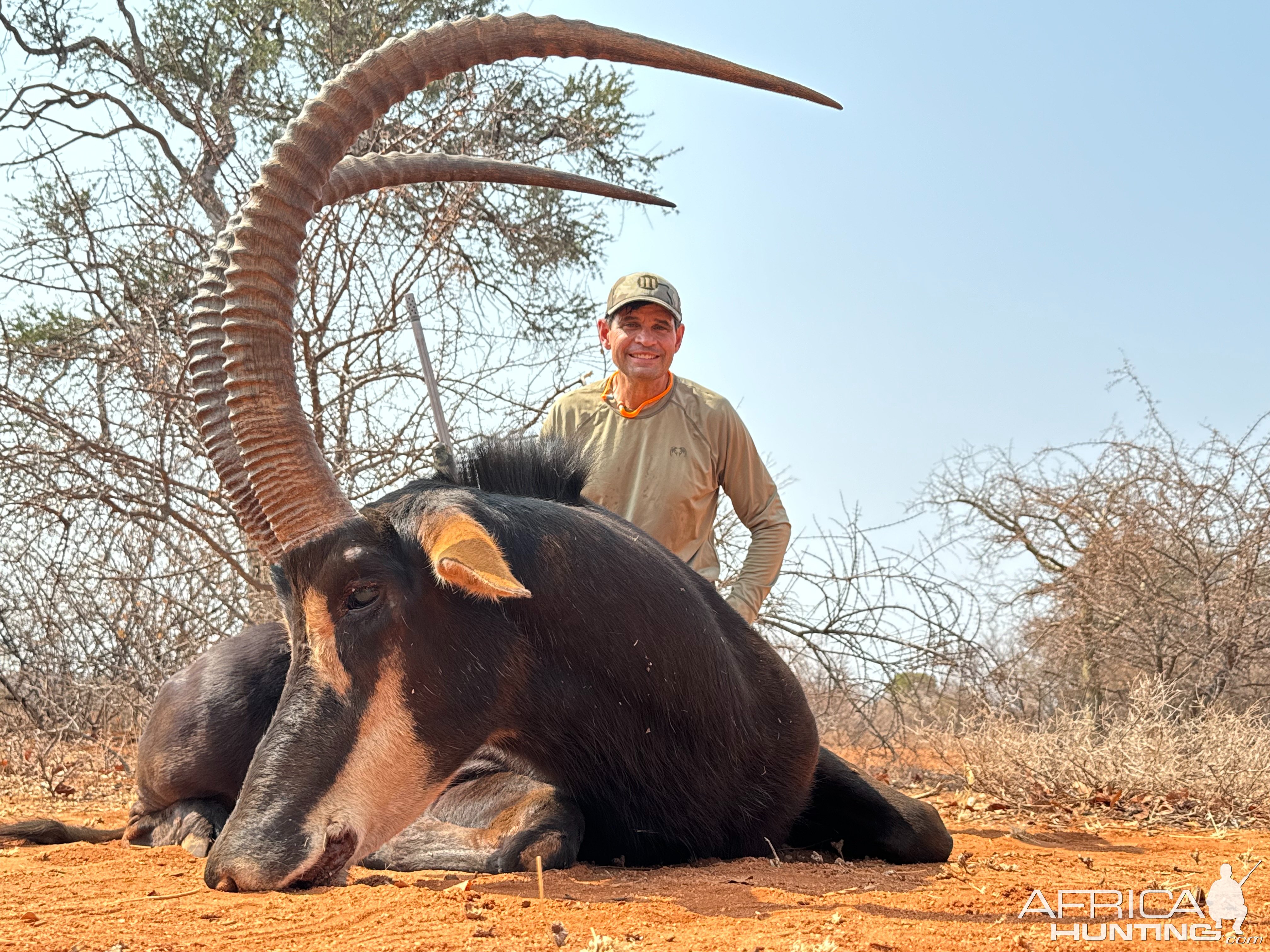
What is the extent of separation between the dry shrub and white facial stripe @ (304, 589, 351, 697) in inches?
190

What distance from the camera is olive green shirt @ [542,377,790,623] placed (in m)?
6.02

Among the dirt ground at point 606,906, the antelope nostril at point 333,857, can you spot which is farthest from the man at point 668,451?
the antelope nostril at point 333,857

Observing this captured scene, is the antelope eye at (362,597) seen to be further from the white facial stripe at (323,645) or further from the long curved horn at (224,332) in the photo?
the long curved horn at (224,332)

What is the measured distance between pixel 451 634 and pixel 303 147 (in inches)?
68.3

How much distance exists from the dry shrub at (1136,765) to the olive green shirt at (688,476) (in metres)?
2.23

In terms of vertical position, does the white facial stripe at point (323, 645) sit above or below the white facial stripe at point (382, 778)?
above

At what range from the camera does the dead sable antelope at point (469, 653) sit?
3.48 metres

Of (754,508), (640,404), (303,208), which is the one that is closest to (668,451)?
(640,404)

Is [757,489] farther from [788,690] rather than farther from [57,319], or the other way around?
[57,319]

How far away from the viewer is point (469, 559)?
3.42 m

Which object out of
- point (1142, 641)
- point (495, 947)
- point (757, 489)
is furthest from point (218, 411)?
point (1142, 641)

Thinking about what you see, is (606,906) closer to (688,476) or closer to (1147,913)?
(1147,913)

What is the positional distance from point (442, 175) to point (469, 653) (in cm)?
211

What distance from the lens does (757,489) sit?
6.22 meters
